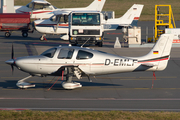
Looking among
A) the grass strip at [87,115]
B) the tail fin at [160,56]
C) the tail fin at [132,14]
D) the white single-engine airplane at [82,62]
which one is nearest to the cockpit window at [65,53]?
the white single-engine airplane at [82,62]

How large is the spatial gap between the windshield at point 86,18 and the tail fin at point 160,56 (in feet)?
43.0

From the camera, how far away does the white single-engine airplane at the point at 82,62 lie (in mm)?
14203

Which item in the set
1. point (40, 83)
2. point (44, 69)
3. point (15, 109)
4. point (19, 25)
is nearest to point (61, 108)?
point (15, 109)

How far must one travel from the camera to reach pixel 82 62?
14.3m

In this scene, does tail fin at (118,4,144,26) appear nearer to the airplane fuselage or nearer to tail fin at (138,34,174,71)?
tail fin at (138,34,174,71)

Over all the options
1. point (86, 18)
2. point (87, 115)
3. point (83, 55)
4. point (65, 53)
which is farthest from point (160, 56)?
point (86, 18)

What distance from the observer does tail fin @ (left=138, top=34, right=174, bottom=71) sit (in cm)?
1438

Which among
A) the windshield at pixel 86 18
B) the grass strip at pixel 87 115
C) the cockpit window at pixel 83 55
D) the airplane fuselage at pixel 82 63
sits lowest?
the grass strip at pixel 87 115

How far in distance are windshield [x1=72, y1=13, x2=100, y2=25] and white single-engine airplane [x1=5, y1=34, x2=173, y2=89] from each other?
12.9m

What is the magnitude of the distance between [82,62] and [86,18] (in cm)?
1329

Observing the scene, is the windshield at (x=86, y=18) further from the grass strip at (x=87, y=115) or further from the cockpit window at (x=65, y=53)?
the grass strip at (x=87, y=115)

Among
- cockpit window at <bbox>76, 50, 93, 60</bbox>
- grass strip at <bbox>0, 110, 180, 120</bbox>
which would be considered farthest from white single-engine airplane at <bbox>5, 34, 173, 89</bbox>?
grass strip at <bbox>0, 110, 180, 120</bbox>

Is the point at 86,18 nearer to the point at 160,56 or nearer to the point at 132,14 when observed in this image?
the point at 132,14

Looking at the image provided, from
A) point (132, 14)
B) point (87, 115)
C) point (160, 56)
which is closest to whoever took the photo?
point (87, 115)
